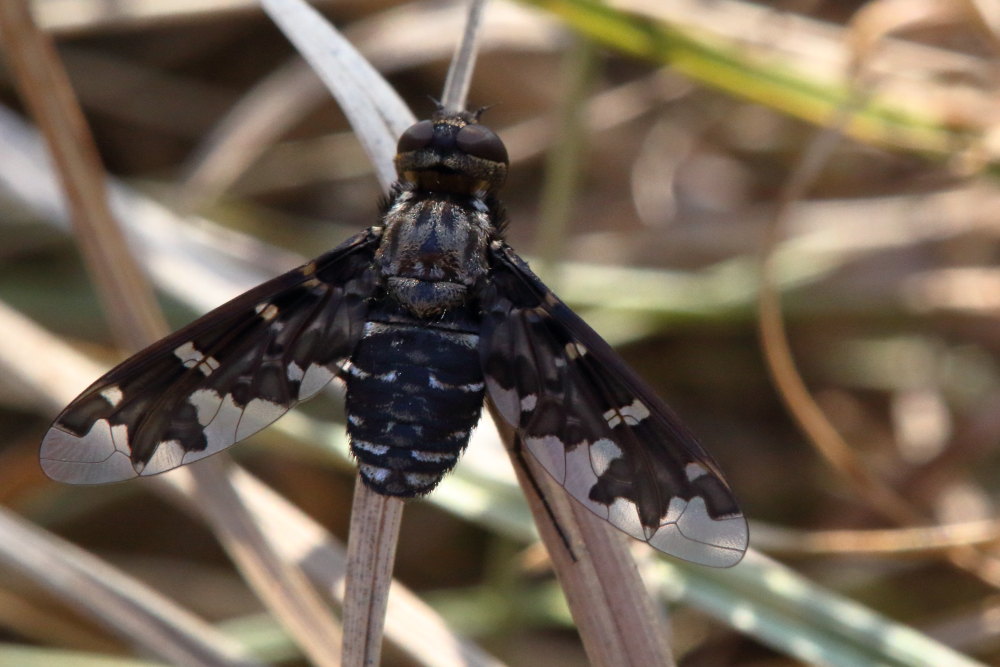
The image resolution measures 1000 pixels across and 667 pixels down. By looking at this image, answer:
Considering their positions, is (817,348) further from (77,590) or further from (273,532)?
(77,590)

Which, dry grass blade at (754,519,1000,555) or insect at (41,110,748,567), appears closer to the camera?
insect at (41,110,748,567)

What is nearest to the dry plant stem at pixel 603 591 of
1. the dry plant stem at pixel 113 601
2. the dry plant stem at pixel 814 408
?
the dry plant stem at pixel 113 601

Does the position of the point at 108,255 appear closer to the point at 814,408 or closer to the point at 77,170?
the point at 77,170

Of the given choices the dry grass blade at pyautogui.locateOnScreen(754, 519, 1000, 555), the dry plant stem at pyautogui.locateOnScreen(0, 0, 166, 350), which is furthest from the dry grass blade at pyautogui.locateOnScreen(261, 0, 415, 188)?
the dry grass blade at pyautogui.locateOnScreen(754, 519, 1000, 555)

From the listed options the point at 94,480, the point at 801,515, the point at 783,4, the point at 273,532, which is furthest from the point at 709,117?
the point at 94,480

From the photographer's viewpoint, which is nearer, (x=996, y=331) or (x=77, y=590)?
(x=77, y=590)

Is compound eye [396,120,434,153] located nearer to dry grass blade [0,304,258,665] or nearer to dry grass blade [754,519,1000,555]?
dry grass blade [0,304,258,665]

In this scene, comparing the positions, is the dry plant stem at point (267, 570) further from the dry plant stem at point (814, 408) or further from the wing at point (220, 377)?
the dry plant stem at point (814, 408)
